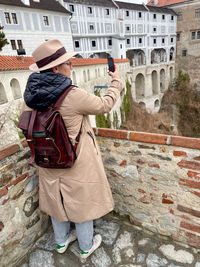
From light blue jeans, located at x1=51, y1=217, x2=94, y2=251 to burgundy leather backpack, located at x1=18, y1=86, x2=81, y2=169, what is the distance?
0.76m

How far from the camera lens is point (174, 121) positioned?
24.9m

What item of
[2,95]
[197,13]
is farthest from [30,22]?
[197,13]

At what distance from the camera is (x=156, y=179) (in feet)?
6.72

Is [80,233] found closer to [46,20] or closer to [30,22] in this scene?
[30,22]

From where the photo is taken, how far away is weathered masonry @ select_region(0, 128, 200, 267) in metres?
1.82

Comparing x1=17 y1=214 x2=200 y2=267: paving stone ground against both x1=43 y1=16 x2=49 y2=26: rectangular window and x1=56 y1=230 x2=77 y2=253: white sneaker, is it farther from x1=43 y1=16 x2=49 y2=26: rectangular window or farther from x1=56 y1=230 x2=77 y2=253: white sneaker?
x1=43 y1=16 x2=49 y2=26: rectangular window

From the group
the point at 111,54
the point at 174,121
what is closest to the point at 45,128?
the point at 174,121

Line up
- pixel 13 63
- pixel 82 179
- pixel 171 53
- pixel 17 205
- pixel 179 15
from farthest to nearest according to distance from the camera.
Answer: pixel 171 53 → pixel 179 15 → pixel 13 63 → pixel 17 205 → pixel 82 179

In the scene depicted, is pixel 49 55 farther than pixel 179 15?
No

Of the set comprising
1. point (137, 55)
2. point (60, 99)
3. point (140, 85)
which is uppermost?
point (137, 55)

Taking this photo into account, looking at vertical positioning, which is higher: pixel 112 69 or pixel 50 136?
pixel 112 69

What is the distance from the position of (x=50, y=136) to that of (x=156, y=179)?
1.22 m

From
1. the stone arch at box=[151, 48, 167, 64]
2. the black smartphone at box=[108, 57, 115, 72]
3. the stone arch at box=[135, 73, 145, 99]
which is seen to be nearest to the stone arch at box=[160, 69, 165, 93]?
the stone arch at box=[151, 48, 167, 64]

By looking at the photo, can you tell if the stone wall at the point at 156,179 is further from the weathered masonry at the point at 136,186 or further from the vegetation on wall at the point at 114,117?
the vegetation on wall at the point at 114,117
